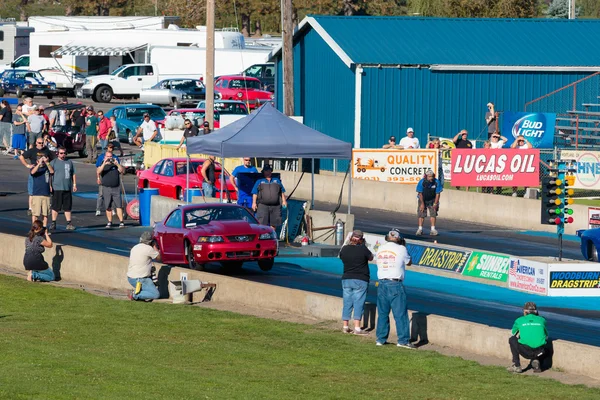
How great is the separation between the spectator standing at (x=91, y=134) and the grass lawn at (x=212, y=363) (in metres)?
24.0

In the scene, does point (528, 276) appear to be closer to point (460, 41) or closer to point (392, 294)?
point (392, 294)

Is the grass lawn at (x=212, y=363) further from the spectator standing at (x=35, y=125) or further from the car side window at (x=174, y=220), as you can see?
the spectator standing at (x=35, y=125)

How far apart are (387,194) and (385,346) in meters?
18.5

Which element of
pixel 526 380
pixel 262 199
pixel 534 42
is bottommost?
pixel 526 380

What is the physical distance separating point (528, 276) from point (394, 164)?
47.6 ft

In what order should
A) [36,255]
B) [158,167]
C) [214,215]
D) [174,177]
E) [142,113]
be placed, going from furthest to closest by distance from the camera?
[142,113]
[158,167]
[174,177]
[214,215]
[36,255]

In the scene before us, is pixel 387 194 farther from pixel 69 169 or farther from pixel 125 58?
pixel 125 58

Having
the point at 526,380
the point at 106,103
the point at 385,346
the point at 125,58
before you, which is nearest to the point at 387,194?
the point at 385,346

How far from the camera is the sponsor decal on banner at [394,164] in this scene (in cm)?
3588

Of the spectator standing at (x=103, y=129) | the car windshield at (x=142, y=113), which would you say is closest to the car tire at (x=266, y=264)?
the spectator standing at (x=103, y=129)

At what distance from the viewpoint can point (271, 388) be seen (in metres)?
13.8

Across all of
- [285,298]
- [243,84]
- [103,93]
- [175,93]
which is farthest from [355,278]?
[103,93]

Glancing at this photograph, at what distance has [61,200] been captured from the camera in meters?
28.3

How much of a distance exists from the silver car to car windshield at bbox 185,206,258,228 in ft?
124
